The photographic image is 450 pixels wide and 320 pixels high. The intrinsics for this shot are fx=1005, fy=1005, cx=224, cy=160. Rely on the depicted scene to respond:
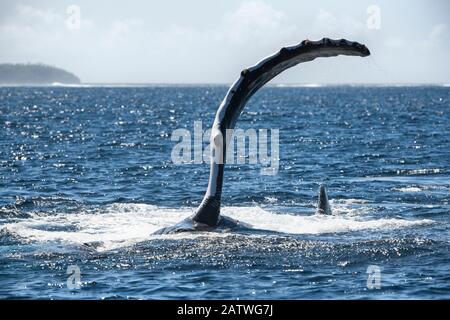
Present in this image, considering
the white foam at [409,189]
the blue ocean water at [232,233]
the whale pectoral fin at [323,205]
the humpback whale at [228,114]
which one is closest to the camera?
the blue ocean water at [232,233]

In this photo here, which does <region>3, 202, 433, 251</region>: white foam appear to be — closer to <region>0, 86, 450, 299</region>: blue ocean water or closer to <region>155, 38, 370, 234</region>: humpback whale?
<region>0, 86, 450, 299</region>: blue ocean water

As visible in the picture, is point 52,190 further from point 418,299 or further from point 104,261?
point 418,299

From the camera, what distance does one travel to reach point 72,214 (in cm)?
3127

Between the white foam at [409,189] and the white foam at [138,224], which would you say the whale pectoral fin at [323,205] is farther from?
the white foam at [409,189]

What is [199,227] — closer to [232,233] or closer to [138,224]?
[232,233]

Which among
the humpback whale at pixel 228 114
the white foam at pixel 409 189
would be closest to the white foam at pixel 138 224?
the humpback whale at pixel 228 114

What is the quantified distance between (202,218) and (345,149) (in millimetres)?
34607

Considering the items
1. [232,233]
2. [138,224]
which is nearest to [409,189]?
[138,224]

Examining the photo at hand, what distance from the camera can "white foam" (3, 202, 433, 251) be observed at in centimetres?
2642

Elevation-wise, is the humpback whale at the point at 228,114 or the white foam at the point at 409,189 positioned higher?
the humpback whale at the point at 228,114

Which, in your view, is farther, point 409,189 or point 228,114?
point 409,189

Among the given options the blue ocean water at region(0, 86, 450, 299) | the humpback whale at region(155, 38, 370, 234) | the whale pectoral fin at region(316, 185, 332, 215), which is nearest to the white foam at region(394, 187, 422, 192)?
the blue ocean water at region(0, 86, 450, 299)

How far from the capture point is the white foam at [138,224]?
86.7 ft

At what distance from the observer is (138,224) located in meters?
28.7
